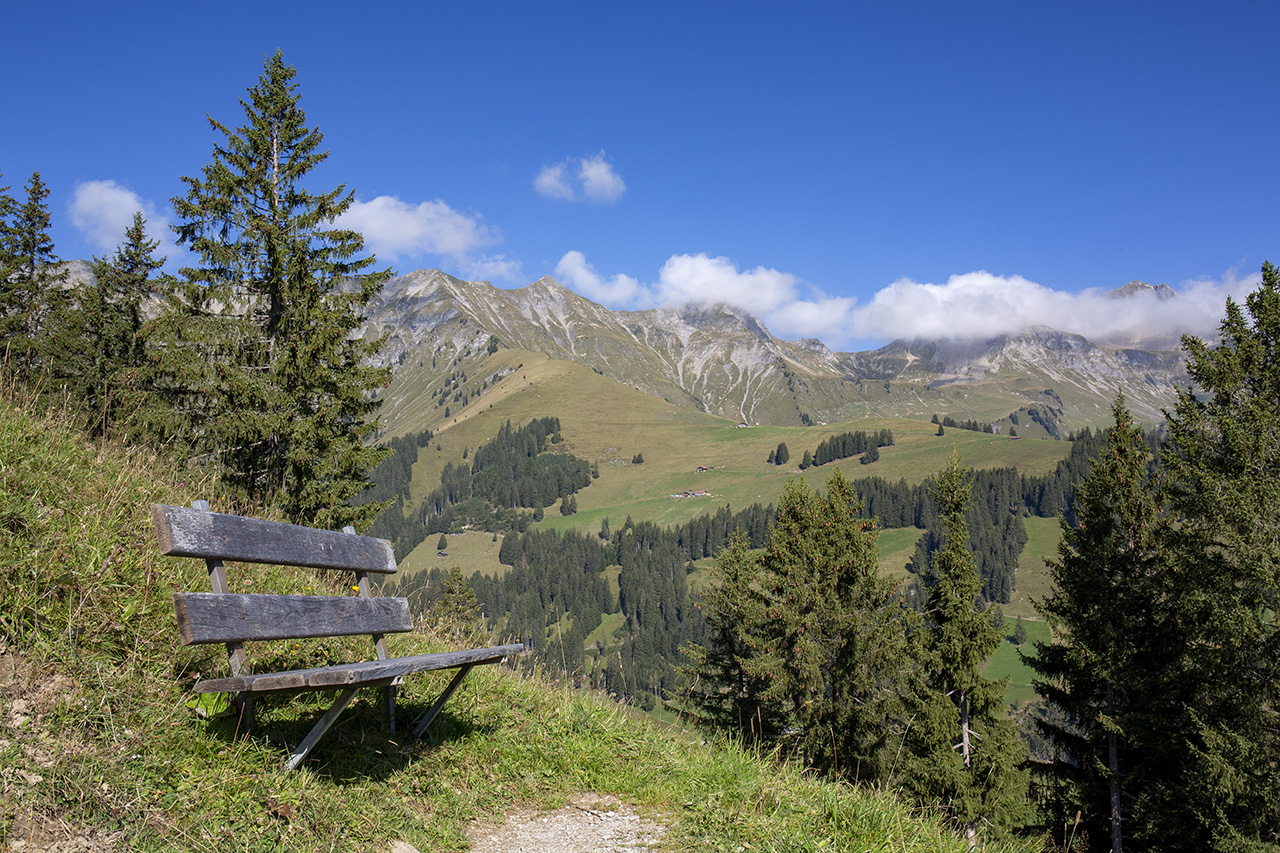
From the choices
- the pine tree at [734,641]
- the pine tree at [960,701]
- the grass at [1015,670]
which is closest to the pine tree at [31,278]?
the pine tree at [734,641]

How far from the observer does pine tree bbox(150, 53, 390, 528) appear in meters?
18.3

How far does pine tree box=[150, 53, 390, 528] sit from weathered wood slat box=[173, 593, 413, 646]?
43.9ft

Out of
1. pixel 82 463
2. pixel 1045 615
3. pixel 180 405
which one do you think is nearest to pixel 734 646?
pixel 1045 615

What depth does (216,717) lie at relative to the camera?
15.4ft

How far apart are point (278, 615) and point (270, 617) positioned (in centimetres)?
7

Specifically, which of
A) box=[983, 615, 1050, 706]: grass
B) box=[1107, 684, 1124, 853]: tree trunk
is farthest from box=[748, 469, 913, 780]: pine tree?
box=[983, 615, 1050, 706]: grass

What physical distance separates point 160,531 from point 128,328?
34.0 metres

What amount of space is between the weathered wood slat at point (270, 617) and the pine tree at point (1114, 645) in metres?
27.2

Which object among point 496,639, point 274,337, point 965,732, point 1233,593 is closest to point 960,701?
point 965,732

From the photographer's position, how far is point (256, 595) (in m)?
4.32

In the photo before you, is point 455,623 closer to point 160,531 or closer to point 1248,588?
point 160,531

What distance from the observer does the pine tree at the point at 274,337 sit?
18.3 metres

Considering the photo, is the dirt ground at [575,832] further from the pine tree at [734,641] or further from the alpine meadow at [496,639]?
the pine tree at [734,641]

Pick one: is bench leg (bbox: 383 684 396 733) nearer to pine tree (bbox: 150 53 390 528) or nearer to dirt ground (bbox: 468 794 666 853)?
dirt ground (bbox: 468 794 666 853)
